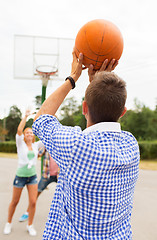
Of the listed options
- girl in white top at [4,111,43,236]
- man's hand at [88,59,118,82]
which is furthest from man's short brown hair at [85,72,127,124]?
→ girl in white top at [4,111,43,236]

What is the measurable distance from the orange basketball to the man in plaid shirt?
62 centimetres

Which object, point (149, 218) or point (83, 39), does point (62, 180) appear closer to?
point (83, 39)

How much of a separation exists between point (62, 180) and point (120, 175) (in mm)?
324

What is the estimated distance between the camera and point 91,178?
1.04 metres

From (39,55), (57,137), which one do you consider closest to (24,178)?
(57,137)

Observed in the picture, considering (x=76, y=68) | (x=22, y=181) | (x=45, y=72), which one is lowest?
(x=22, y=181)

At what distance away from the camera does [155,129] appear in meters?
21.0

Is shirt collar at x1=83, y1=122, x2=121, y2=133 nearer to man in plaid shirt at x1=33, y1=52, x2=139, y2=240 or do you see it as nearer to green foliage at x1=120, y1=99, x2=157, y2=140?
man in plaid shirt at x1=33, y1=52, x2=139, y2=240

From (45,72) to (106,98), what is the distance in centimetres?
566

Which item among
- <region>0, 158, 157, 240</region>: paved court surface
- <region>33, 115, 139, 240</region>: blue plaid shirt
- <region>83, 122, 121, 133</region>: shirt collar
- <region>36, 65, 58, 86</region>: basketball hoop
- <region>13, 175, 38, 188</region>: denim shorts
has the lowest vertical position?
<region>0, 158, 157, 240</region>: paved court surface

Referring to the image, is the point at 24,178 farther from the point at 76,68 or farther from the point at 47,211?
the point at 76,68

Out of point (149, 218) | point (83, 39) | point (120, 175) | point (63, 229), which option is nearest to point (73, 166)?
point (120, 175)

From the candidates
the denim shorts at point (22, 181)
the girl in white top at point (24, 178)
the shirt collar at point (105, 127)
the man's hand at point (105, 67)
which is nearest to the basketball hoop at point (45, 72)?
the girl in white top at point (24, 178)

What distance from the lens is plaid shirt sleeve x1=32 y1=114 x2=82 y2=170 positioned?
3.43 ft
